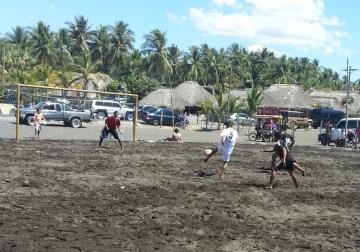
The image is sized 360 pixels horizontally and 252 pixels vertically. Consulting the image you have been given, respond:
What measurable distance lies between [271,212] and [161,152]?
1104 cm

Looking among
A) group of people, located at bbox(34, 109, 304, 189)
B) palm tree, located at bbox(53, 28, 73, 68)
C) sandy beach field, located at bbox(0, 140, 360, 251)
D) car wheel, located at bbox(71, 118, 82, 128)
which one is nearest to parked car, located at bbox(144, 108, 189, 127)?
car wheel, located at bbox(71, 118, 82, 128)

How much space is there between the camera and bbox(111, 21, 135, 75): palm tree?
85.2 m

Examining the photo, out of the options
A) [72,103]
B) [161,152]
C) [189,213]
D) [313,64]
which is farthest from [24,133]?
[313,64]

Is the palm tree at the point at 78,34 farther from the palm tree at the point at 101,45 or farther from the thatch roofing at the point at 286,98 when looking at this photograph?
the thatch roofing at the point at 286,98

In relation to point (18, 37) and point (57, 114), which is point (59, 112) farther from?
point (18, 37)

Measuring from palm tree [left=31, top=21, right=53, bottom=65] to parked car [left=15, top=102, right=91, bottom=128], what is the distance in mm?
43136

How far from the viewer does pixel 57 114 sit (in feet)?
114

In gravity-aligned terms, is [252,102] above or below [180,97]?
below

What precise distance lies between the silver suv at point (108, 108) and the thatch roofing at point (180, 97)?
1121 cm

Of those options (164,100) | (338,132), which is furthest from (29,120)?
(164,100)

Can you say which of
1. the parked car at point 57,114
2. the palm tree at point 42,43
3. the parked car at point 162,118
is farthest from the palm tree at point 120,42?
the parked car at point 57,114

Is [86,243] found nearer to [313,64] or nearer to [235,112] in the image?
[235,112]

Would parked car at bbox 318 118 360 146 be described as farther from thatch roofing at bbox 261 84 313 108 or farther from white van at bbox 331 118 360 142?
thatch roofing at bbox 261 84 313 108

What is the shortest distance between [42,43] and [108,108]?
3664 cm
